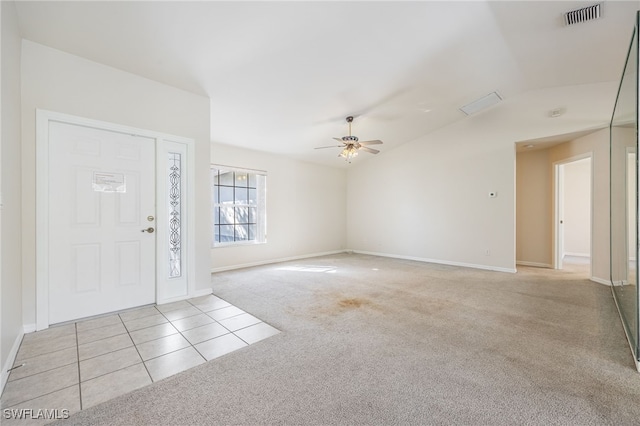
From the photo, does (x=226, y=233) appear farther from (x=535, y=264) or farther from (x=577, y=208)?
(x=577, y=208)

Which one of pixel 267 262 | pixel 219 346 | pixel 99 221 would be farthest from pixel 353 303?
pixel 267 262

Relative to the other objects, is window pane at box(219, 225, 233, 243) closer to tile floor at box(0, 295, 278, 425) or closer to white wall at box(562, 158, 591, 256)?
tile floor at box(0, 295, 278, 425)

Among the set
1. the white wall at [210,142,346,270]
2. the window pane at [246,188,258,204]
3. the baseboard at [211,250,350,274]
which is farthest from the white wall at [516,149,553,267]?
the window pane at [246,188,258,204]

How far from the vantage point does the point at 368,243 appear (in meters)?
7.69

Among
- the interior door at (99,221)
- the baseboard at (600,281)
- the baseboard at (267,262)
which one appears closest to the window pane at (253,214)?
the baseboard at (267,262)

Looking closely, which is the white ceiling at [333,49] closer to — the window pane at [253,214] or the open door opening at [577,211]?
the window pane at [253,214]

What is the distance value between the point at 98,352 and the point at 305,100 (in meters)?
3.87

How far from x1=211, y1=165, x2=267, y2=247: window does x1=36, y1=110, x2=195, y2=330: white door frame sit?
5.94 feet

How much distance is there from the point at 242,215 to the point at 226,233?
0.55 m

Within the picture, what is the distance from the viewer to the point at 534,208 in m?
5.97

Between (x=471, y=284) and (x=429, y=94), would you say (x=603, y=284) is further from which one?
(x=429, y=94)

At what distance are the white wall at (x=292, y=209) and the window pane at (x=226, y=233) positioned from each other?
0.27 m

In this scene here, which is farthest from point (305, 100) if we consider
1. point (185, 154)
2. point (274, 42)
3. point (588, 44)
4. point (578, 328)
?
point (578, 328)

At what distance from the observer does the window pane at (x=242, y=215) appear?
5.96 meters
